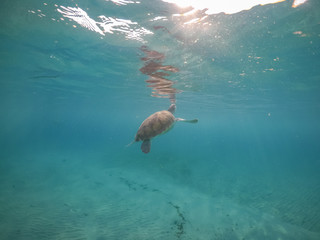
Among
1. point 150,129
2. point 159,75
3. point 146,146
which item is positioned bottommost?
point 146,146

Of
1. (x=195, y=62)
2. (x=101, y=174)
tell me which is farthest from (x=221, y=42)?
(x=101, y=174)

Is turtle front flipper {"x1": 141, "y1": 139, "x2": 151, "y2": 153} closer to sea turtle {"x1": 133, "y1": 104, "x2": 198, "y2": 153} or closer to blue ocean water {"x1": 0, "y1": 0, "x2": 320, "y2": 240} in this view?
sea turtle {"x1": 133, "y1": 104, "x2": 198, "y2": 153}

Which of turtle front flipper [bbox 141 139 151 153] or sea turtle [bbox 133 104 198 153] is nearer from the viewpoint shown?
turtle front flipper [bbox 141 139 151 153]

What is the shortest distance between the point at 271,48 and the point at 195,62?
465 centimetres

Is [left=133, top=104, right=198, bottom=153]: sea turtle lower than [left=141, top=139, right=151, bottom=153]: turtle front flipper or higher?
higher

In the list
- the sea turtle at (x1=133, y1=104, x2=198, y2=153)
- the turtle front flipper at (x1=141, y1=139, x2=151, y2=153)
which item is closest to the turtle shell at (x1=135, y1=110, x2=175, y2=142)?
the sea turtle at (x1=133, y1=104, x2=198, y2=153)

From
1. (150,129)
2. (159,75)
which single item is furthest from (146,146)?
(159,75)

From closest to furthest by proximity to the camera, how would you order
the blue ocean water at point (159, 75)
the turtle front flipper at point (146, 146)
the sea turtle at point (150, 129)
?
the turtle front flipper at point (146, 146)
the sea turtle at point (150, 129)
the blue ocean water at point (159, 75)

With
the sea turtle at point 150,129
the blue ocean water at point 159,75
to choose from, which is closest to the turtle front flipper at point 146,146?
the sea turtle at point 150,129

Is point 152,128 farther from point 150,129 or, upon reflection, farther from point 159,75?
point 159,75

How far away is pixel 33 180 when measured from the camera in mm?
12969

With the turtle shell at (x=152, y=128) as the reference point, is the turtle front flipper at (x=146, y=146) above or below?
below

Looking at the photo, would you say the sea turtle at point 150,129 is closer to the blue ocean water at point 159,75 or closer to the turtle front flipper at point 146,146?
the turtle front flipper at point 146,146

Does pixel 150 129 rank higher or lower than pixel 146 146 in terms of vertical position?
higher
